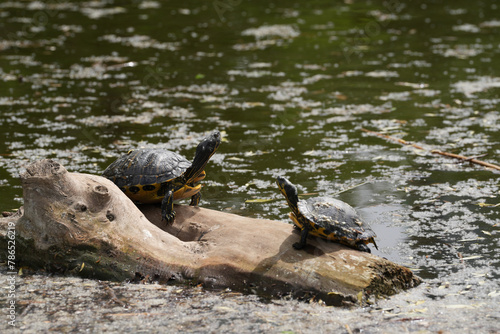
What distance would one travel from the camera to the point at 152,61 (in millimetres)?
13070

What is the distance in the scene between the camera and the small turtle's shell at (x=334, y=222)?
4840 millimetres

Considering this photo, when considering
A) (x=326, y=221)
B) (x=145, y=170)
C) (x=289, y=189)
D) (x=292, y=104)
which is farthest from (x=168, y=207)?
(x=292, y=104)

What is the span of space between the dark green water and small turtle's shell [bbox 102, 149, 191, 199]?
1.06 metres

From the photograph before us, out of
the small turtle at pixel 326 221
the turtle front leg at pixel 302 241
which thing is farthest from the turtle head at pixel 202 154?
the turtle front leg at pixel 302 241

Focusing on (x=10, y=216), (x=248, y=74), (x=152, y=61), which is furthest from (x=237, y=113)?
(x=10, y=216)

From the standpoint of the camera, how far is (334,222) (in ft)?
16.1

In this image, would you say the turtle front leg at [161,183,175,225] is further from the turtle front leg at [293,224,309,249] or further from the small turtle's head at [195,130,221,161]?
the turtle front leg at [293,224,309,249]

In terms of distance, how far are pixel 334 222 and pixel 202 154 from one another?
1316mm

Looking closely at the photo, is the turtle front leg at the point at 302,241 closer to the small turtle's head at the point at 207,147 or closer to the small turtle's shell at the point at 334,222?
the small turtle's shell at the point at 334,222

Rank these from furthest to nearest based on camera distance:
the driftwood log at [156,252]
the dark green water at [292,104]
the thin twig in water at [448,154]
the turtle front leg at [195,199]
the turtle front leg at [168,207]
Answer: the thin twig in water at [448,154] < the dark green water at [292,104] < the turtle front leg at [195,199] < the turtle front leg at [168,207] < the driftwood log at [156,252]

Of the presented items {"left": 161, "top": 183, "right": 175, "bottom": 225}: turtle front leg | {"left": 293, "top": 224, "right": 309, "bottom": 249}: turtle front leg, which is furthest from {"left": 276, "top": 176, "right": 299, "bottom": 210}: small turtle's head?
{"left": 161, "top": 183, "right": 175, "bottom": 225}: turtle front leg

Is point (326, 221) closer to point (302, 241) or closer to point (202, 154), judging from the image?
point (302, 241)

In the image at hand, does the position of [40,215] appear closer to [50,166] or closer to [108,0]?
[50,166]

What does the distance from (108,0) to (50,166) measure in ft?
55.8
